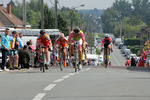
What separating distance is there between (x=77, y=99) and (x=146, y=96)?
140 centimetres

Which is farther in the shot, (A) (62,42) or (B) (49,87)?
(A) (62,42)

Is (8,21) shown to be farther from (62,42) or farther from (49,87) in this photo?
(49,87)

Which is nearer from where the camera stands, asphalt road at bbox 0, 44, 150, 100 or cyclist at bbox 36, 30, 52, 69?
asphalt road at bbox 0, 44, 150, 100

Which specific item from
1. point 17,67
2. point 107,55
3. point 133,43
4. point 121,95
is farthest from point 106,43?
point 133,43

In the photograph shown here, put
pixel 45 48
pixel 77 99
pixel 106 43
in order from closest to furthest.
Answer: pixel 77 99 < pixel 45 48 < pixel 106 43

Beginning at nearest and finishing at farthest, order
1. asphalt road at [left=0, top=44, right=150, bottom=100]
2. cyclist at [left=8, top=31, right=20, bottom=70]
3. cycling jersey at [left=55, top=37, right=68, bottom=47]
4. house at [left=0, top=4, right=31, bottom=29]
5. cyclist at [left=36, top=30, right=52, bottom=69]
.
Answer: asphalt road at [left=0, top=44, right=150, bottom=100], cyclist at [left=36, top=30, right=52, bottom=69], cyclist at [left=8, top=31, right=20, bottom=70], cycling jersey at [left=55, top=37, right=68, bottom=47], house at [left=0, top=4, right=31, bottom=29]

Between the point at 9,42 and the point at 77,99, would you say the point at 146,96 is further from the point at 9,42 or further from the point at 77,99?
the point at 9,42

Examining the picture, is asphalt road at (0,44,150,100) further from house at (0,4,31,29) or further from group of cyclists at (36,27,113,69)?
house at (0,4,31,29)

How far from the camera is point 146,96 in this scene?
1078 centimetres

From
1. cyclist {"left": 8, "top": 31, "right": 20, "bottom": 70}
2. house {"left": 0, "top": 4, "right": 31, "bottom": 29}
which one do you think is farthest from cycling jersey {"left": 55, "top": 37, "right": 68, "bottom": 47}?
house {"left": 0, "top": 4, "right": 31, "bottom": 29}

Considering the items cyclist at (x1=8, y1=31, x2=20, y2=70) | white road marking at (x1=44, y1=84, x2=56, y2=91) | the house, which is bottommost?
white road marking at (x1=44, y1=84, x2=56, y2=91)

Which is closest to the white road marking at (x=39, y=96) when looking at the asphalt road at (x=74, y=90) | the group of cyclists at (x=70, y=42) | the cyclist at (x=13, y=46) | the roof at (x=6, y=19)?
the asphalt road at (x=74, y=90)

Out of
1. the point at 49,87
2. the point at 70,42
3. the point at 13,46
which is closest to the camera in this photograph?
the point at 49,87

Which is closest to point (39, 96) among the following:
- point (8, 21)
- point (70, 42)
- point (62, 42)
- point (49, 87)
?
point (49, 87)
